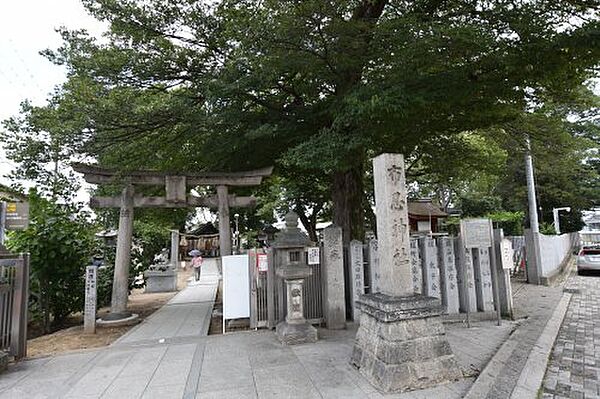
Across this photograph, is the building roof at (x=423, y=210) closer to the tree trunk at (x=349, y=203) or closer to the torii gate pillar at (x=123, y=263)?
the tree trunk at (x=349, y=203)

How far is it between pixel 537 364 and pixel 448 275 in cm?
296

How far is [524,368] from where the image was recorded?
201 inches

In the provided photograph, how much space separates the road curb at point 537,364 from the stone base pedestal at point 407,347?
76 cm

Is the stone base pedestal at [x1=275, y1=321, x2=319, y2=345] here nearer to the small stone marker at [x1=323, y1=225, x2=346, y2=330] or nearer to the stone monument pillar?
the small stone marker at [x1=323, y1=225, x2=346, y2=330]

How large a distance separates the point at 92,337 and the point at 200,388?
16.3 feet

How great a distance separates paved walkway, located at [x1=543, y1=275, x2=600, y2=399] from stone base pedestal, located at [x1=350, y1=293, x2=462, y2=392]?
133cm

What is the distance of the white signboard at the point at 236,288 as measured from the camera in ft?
26.5

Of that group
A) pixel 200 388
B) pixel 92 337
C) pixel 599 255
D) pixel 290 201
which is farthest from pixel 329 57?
pixel 599 255

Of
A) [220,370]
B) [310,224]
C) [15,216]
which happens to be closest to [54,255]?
[15,216]

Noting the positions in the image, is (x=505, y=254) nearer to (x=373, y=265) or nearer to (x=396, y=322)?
(x=373, y=265)

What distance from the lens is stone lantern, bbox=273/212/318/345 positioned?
264 inches

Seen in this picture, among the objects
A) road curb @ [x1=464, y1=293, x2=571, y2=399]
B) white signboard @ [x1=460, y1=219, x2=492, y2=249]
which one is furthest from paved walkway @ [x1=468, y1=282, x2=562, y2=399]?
white signboard @ [x1=460, y1=219, x2=492, y2=249]

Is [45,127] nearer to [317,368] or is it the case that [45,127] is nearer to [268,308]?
[268,308]

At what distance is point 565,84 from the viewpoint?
7477 millimetres
